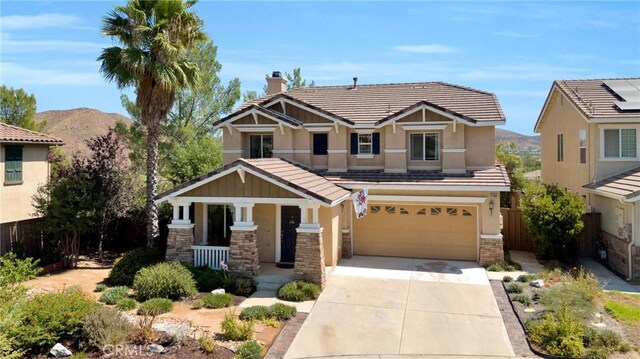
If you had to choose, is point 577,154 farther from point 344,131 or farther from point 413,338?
point 413,338

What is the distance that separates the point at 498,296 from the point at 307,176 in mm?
7864

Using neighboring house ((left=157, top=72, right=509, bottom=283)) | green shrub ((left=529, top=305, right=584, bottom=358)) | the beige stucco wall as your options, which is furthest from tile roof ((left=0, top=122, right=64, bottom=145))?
green shrub ((left=529, top=305, right=584, bottom=358))

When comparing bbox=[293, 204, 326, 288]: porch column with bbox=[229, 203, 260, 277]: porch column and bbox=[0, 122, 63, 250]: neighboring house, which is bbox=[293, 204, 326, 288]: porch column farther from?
bbox=[0, 122, 63, 250]: neighboring house

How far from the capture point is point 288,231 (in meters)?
17.3

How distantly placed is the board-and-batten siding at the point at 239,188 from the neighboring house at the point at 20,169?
877 cm

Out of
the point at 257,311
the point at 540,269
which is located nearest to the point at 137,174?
the point at 257,311

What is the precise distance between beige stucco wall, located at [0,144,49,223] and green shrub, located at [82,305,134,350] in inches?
439

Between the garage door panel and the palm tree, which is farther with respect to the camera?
the garage door panel

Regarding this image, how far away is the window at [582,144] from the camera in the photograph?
1923 cm

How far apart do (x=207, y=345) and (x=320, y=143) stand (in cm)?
1207

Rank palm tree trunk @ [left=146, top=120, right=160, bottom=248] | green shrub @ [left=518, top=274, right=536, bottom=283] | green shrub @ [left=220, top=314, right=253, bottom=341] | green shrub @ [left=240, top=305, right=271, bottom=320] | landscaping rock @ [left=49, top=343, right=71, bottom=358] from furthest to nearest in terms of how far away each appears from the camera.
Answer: palm tree trunk @ [left=146, top=120, right=160, bottom=248] → green shrub @ [left=518, top=274, right=536, bottom=283] → green shrub @ [left=240, top=305, right=271, bottom=320] → green shrub @ [left=220, top=314, right=253, bottom=341] → landscaping rock @ [left=49, top=343, right=71, bottom=358]

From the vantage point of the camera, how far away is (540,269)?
16.4m

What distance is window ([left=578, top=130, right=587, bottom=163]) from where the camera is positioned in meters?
19.2

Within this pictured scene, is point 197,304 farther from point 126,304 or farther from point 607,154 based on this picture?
point 607,154
